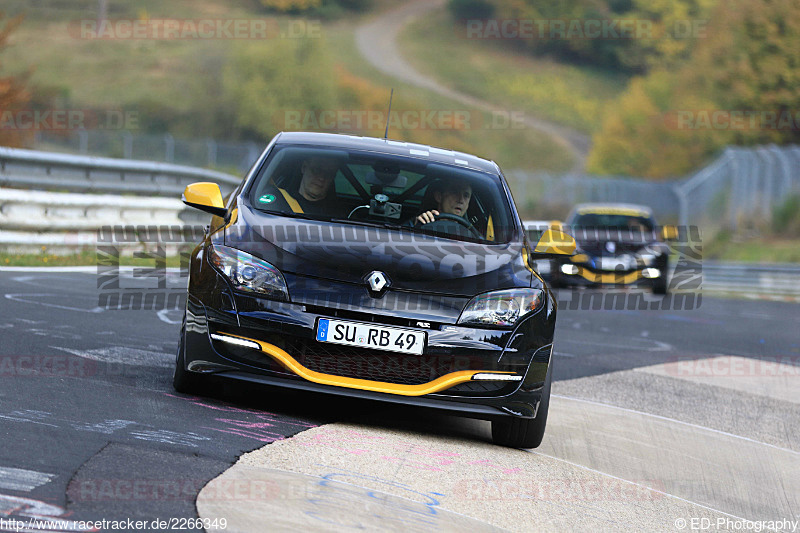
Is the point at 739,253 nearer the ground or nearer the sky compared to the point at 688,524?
nearer the ground

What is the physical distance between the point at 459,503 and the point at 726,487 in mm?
1953

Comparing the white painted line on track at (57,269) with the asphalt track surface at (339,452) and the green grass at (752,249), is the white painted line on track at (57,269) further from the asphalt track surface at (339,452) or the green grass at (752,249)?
the green grass at (752,249)

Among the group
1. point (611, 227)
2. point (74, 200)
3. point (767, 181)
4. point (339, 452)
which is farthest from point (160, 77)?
point (339, 452)

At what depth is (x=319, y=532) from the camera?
4.14 m

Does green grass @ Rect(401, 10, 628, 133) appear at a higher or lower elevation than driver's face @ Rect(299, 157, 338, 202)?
lower

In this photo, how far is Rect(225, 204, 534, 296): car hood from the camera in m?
5.82

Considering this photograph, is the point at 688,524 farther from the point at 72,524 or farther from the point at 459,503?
the point at 72,524

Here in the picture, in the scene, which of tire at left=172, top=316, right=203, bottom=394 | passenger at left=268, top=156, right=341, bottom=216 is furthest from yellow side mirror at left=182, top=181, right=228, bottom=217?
tire at left=172, top=316, right=203, bottom=394

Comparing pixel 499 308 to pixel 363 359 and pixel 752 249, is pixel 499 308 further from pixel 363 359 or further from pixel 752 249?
pixel 752 249

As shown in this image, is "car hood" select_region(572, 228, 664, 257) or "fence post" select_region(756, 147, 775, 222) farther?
"fence post" select_region(756, 147, 775, 222)

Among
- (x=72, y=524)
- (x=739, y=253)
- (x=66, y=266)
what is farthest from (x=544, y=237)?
(x=739, y=253)

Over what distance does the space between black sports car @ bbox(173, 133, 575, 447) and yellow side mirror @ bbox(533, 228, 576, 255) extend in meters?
0.56

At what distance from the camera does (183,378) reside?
20.6ft

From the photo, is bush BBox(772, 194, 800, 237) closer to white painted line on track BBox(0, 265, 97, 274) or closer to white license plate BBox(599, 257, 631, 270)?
white license plate BBox(599, 257, 631, 270)
